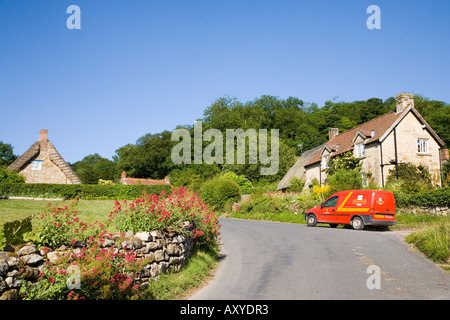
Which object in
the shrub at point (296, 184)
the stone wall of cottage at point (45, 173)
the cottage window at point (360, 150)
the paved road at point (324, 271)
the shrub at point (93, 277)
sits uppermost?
the cottage window at point (360, 150)

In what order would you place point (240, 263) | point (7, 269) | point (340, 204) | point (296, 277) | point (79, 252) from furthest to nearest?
point (340, 204)
point (240, 263)
point (296, 277)
point (79, 252)
point (7, 269)

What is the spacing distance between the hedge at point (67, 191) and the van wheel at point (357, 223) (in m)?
16.0

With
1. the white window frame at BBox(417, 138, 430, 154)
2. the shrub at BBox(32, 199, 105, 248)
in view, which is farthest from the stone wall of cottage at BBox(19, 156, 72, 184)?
the shrub at BBox(32, 199, 105, 248)

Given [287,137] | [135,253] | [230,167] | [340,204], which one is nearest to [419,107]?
[287,137]

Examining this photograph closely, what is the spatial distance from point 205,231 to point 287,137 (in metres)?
66.3

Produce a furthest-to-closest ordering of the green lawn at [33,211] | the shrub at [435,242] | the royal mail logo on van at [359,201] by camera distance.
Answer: the royal mail logo on van at [359,201] < the green lawn at [33,211] < the shrub at [435,242]

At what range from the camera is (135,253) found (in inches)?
305

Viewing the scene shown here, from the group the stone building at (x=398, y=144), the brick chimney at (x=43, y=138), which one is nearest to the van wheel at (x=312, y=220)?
the stone building at (x=398, y=144)

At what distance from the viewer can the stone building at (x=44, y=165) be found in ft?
126

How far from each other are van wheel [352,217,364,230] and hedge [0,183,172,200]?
15968 millimetres

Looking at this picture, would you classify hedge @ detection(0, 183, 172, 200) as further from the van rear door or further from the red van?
the van rear door

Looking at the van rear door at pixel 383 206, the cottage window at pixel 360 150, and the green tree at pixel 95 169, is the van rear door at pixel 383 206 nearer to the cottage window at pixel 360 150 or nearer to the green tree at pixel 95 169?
the cottage window at pixel 360 150
